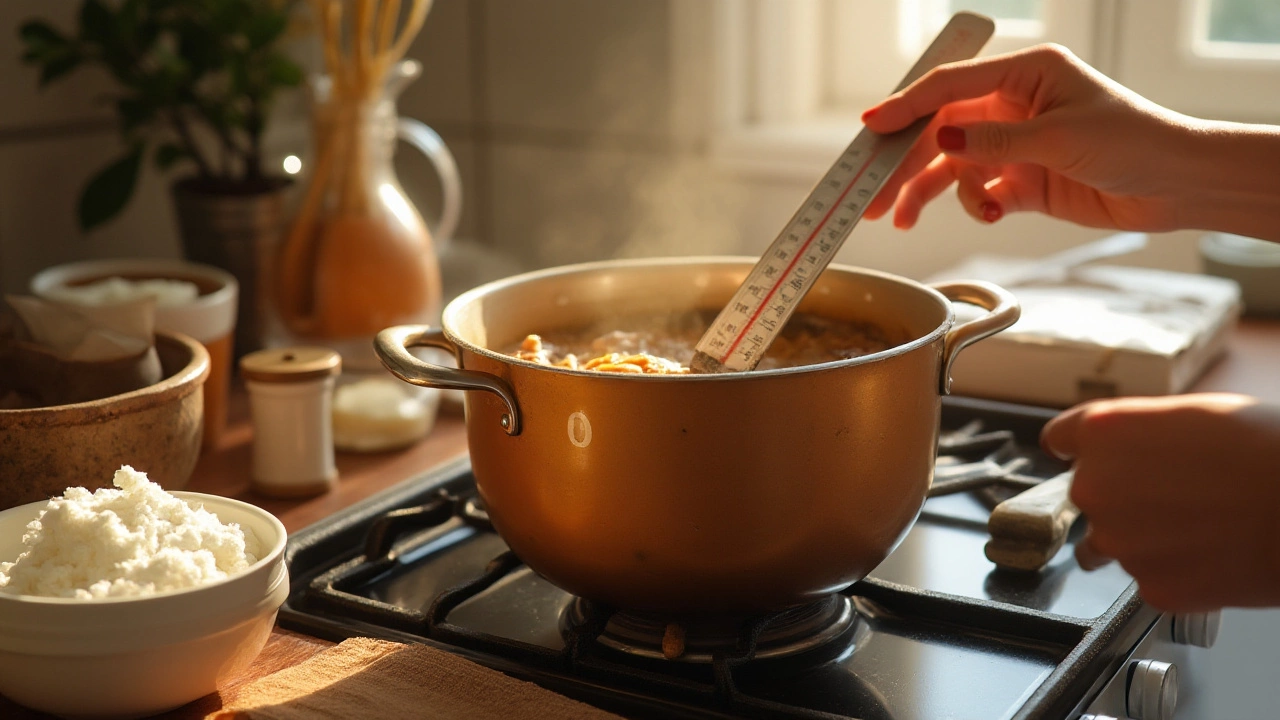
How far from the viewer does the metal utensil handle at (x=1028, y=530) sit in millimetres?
901

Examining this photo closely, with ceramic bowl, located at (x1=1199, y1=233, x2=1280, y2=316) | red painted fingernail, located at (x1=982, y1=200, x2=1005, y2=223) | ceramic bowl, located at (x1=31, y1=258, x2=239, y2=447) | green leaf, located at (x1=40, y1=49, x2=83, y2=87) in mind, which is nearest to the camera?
red painted fingernail, located at (x1=982, y1=200, x2=1005, y2=223)

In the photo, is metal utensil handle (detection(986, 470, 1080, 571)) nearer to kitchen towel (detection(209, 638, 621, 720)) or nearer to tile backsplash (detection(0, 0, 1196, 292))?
kitchen towel (detection(209, 638, 621, 720))

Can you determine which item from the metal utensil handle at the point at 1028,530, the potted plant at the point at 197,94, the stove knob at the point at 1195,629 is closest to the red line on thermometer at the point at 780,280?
the metal utensil handle at the point at 1028,530

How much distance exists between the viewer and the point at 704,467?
0.68 meters

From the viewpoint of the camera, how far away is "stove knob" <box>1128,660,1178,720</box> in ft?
2.58

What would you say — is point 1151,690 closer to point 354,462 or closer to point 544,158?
point 354,462

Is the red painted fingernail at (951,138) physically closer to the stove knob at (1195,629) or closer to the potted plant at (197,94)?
the stove knob at (1195,629)

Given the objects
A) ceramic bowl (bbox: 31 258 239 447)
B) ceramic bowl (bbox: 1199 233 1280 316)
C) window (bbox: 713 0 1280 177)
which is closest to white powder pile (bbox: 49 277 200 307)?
ceramic bowl (bbox: 31 258 239 447)

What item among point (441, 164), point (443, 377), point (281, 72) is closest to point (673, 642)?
point (443, 377)

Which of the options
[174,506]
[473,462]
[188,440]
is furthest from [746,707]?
[188,440]

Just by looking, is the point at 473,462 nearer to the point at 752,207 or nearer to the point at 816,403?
the point at 816,403

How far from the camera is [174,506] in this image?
2.37 feet

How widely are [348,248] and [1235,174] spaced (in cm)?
78

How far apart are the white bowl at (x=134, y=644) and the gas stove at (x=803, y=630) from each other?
0.13 m
